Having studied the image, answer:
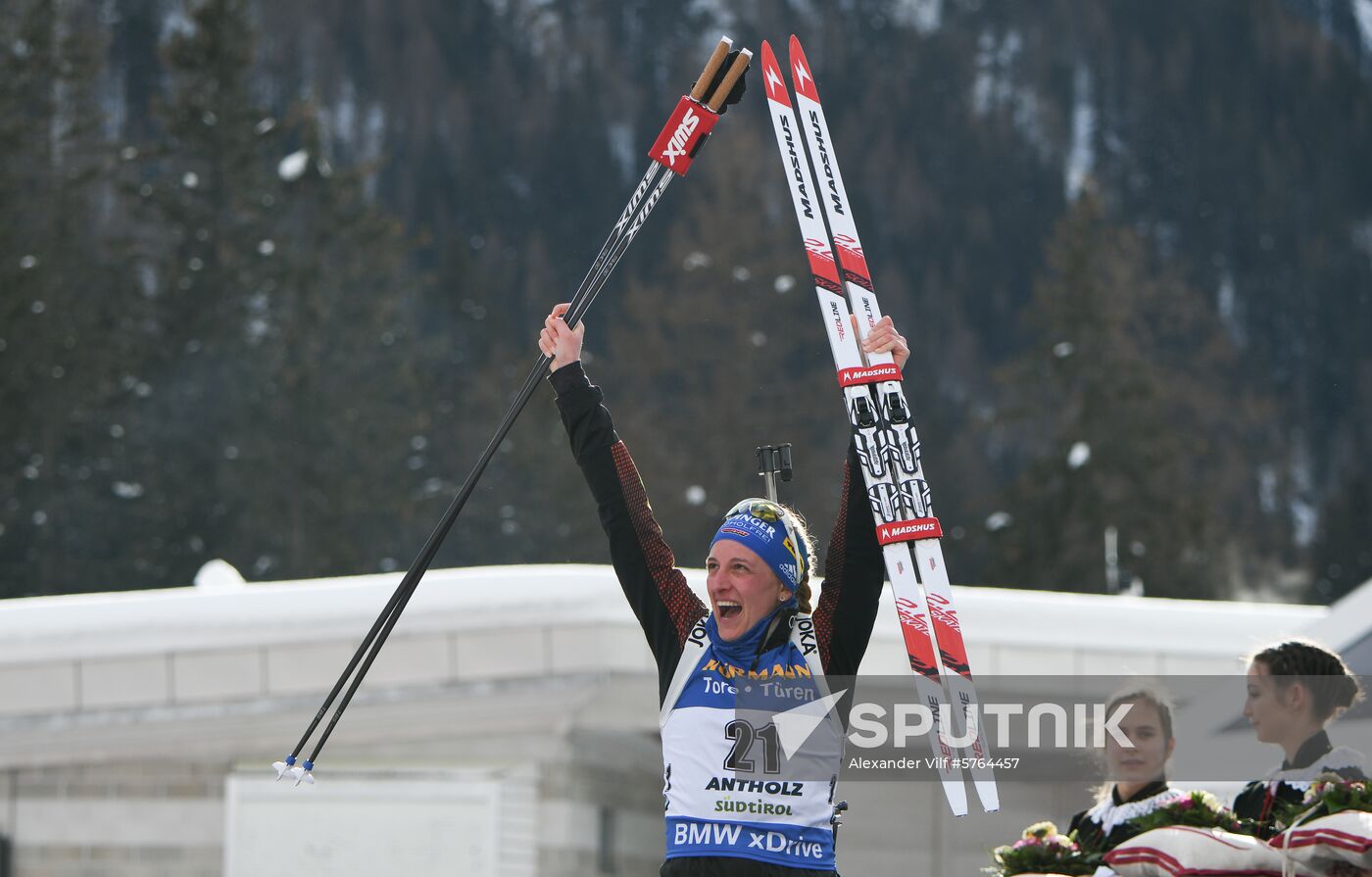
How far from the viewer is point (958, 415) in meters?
41.8

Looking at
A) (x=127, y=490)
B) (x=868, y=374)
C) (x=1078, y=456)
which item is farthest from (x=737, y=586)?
(x=127, y=490)

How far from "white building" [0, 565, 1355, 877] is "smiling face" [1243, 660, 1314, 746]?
2.14m

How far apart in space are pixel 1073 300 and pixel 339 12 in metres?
32.3

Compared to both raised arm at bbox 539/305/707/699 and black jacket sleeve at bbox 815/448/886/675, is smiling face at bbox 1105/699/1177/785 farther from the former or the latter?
raised arm at bbox 539/305/707/699

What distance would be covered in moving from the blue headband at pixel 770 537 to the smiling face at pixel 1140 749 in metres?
0.90

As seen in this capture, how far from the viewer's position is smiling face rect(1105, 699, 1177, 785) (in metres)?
3.17

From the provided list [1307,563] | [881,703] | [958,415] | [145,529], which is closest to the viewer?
[881,703]

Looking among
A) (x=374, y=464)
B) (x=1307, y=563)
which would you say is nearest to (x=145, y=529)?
(x=374, y=464)

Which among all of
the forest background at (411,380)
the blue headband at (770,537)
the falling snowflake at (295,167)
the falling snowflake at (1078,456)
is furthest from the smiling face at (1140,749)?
the falling snowflake at (295,167)

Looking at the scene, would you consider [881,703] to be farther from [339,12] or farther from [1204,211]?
[1204,211]

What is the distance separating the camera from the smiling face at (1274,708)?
2.89m

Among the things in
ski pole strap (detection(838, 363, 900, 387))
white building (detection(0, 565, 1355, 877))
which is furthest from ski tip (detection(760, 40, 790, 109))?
white building (detection(0, 565, 1355, 877))

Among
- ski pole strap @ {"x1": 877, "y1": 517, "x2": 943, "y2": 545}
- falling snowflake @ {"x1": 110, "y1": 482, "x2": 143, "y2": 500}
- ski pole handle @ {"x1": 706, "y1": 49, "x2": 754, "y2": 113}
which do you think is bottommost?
ski pole strap @ {"x1": 877, "y1": 517, "x2": 943, "y2": 545}

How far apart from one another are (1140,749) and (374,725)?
302 centimetres
